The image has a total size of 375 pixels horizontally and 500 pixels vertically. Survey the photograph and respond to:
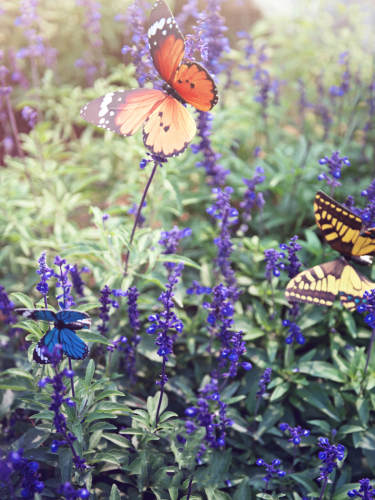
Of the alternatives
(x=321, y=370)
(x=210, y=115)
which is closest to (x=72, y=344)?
(x=321, y=370)

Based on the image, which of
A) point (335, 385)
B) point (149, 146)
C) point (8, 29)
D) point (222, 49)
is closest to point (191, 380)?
point (335, 385)

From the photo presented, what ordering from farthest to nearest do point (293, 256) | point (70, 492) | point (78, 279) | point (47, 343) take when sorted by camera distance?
point (78, 279) < point (293, 256) < point (47, 343) < point (70, 492)

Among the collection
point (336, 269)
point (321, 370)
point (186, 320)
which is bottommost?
point (321, 370)

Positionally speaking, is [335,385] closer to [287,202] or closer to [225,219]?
[225,219]

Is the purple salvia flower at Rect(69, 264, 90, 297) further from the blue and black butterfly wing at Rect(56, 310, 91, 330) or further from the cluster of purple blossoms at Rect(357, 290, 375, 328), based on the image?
the cluster of purple blossoms at Rect(357, 290, 375, 328)

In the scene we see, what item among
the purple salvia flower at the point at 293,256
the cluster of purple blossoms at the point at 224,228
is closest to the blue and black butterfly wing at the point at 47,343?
the cluster of purple blossoms at the point at 224,228

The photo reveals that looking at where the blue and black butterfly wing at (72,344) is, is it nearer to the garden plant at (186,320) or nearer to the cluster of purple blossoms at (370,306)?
the garden plant at (186,320)

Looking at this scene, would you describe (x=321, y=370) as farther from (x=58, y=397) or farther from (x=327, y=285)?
(x=58, y=397)

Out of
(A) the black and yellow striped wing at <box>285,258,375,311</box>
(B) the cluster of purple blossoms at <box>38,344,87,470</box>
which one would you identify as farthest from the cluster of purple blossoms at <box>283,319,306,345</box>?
(B) the cluster of purple blossoms at <box>38,344,87,470</box>
